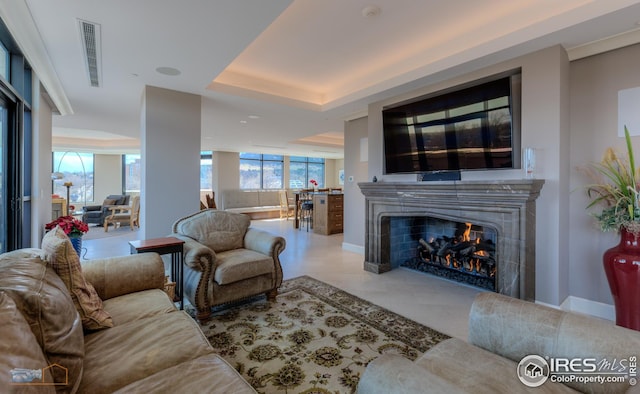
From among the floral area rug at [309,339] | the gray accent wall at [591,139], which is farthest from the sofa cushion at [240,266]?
the gray accent wall at [591,139]

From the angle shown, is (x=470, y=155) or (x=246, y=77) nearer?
(x=470, y=155)

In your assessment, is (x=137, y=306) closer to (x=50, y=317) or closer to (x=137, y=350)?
(x=137, y=350)

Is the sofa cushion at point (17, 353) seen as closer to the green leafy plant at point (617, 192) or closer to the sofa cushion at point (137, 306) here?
the sofa cushion at point (137, 306)

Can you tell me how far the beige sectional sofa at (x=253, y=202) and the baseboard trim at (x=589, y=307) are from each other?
902cm

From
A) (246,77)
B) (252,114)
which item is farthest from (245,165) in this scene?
(246,77)

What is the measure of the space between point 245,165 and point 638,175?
11.0m

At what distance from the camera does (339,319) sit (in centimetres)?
267

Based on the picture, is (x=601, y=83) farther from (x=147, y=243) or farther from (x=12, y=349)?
(x=147, y=243)

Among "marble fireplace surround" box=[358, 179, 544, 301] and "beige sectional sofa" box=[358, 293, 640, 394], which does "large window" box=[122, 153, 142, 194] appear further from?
"beige sectional sofa" box=[358, 293, 640, 394]

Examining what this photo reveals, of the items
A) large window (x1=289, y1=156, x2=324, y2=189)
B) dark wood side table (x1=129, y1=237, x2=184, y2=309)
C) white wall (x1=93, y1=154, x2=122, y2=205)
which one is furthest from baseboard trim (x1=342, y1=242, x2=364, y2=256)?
white wall (x1=93, y1=154, x2=122, y2=205)

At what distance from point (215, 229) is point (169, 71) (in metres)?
1.89

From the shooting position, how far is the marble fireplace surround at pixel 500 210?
2.75m

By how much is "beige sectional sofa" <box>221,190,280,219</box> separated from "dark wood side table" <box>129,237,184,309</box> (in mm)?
7471

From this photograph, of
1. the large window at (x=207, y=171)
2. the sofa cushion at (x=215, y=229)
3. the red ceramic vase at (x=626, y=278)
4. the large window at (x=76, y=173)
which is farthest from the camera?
the large window at (x=207, y=171)
